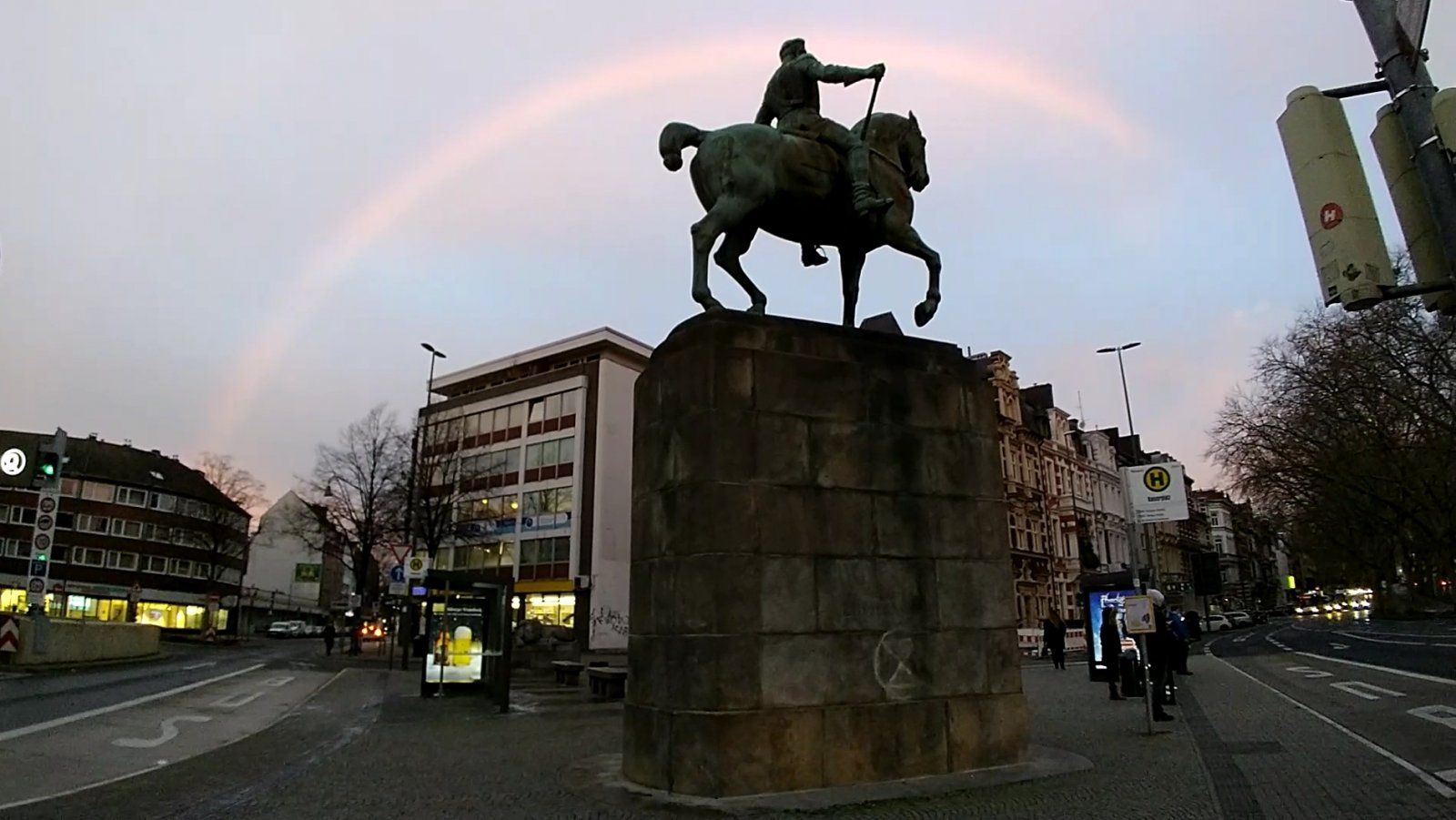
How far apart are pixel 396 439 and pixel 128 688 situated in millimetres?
26763

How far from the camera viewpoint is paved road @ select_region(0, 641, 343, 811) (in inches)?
365

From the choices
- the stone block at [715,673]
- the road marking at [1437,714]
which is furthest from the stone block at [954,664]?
→ the road marking at [1437,714]

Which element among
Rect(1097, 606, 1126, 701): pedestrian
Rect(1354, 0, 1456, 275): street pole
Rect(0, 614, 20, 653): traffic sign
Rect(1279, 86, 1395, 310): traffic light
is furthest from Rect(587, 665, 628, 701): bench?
Rect(1354, 0, 1456, 275): street pole

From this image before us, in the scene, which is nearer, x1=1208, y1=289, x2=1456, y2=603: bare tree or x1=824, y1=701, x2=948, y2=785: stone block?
x1=824, y1=701, x2=948, y2=785: stone block

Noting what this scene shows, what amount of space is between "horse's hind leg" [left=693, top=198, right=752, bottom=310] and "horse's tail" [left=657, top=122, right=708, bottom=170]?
29.0 inches

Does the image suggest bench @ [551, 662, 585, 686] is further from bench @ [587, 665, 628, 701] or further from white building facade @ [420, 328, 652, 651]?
white building facade @ [420, 328, 652, 651]

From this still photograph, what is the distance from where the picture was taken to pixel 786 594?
805 centimetres

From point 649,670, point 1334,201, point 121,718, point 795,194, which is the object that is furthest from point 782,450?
point 121,718

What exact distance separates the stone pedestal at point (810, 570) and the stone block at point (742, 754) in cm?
1

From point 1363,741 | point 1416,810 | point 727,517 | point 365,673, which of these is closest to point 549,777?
point 727,517

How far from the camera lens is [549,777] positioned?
28.3ft

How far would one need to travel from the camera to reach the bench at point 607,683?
59.4 ft

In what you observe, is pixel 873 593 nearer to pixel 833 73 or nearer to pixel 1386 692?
pixel 833 73

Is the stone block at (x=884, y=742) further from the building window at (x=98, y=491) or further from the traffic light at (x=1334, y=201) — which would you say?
the building window at (x=98, y=491)
